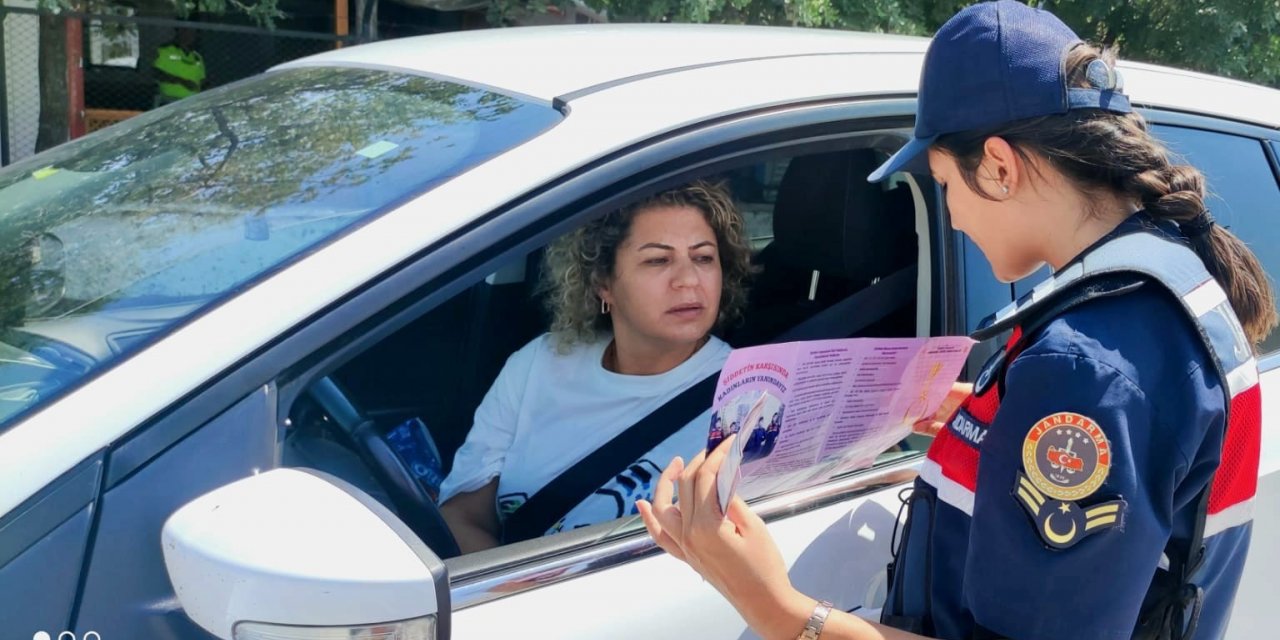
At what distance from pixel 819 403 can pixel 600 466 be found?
2.27 ft

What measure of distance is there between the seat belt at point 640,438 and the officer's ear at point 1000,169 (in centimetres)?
96

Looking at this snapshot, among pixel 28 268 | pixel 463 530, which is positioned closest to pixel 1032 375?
pixel 463 530

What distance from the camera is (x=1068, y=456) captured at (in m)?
1.10

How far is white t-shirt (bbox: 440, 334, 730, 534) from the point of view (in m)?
2.06

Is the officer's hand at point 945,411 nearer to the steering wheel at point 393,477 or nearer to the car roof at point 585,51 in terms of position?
the car roof at point 585,51

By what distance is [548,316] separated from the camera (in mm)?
2717

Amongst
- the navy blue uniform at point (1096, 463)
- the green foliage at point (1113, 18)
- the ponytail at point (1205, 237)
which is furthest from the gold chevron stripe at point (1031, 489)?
the green foliage at point (1113, 18)

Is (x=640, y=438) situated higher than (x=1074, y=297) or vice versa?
(x=1074, y=297)

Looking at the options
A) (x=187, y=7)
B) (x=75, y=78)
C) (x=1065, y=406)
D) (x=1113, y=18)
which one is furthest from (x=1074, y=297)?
(x=75, y=78)

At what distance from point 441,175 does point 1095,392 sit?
82 cm

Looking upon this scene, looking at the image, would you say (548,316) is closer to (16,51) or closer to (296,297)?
(296,297)

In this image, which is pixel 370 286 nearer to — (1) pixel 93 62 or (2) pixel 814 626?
(2) pixel 814 626

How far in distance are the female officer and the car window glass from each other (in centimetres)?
89

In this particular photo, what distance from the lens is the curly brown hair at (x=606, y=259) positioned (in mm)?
2271
